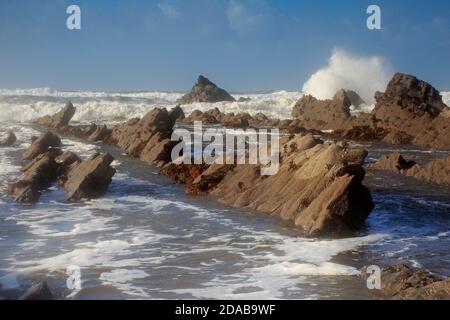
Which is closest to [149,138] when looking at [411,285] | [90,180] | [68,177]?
[68,177]

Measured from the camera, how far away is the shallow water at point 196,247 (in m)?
10.3

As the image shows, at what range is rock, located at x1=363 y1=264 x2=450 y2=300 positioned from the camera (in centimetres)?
895

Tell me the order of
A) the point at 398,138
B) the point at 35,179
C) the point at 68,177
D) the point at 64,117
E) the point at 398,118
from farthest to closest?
the point at 64,117 → the point at 398,118 → the point at 398,138 → the point at 68,177 → the point at 35,179

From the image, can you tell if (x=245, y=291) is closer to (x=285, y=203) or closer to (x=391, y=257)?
(x=391, y=257)

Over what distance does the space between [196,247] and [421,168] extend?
578 inches

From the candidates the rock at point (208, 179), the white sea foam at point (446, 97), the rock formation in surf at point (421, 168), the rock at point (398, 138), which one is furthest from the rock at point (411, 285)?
the white sea foam at point (446, 97)

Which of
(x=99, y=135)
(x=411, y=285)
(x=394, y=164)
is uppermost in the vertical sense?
(x=99, y=135)

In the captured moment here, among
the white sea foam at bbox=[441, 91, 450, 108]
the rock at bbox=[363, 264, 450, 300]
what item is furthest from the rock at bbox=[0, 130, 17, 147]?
the white sea foam at bbox=[441, 91, 450, 108]

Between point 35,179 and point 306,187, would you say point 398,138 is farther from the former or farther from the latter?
point 35,179

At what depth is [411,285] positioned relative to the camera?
385 inches

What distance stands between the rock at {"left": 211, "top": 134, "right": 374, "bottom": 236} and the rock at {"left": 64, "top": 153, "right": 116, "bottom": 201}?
4.09m

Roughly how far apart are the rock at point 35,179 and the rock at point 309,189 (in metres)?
6.62

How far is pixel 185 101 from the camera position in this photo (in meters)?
87.0
